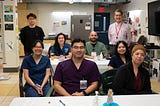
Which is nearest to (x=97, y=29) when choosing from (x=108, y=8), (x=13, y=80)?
(x=108, y=8)

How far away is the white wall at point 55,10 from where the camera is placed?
10.6m

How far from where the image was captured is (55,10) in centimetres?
1066

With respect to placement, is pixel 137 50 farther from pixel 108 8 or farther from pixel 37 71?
pixel 108 8

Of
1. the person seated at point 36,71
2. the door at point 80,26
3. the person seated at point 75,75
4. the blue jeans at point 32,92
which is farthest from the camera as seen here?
the door at point 80,26

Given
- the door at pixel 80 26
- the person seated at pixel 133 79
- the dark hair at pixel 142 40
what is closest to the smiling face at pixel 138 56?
the person seated at pixel 133 79

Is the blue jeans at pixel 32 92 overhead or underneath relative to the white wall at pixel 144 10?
underneath

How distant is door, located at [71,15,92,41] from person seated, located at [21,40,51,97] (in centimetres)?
643

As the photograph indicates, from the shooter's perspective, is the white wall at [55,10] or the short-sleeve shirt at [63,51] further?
the white wall at [55,10]

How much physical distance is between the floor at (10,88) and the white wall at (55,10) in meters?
4.03

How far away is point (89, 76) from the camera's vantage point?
2959 mm

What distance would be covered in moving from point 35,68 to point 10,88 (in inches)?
82.7

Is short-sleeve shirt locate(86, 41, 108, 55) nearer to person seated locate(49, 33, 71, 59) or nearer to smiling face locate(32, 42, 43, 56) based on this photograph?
person seated locate(49, 33, 71, 59)

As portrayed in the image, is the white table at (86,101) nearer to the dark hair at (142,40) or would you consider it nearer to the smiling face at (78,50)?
the smiling face at (78,50)

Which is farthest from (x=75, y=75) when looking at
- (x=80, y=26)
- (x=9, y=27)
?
(x=80, y=26)
